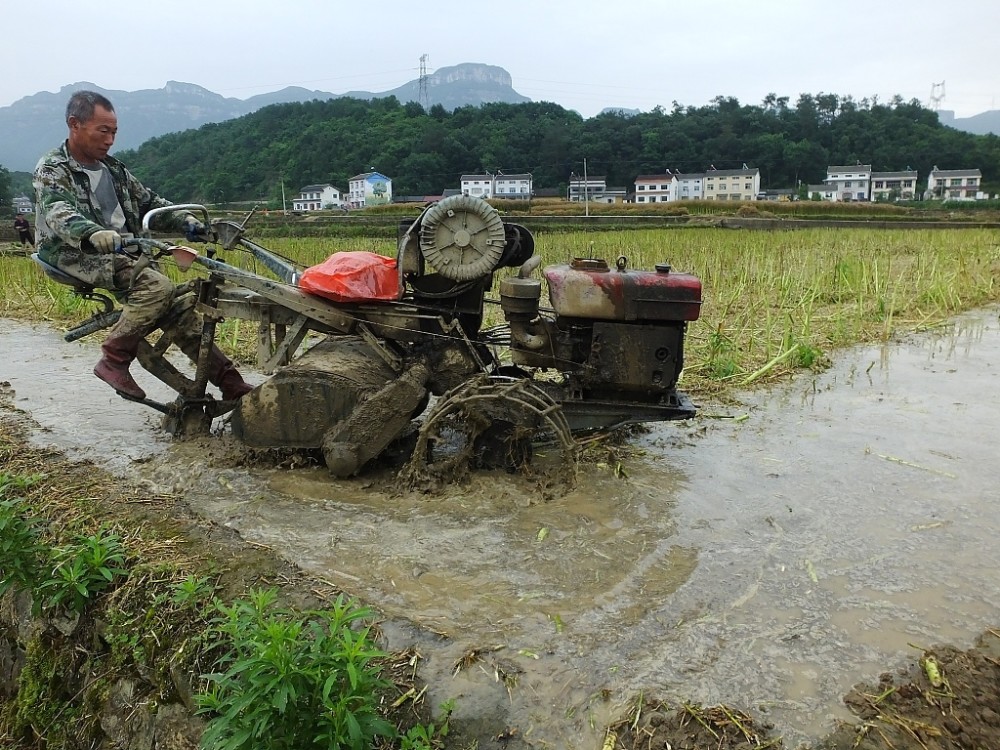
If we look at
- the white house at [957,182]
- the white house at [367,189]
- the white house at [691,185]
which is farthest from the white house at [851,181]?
the white house at [367,189]

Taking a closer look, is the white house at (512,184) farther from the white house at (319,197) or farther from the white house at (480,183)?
the white house at (319,197)

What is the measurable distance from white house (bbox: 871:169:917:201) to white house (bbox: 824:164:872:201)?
68 centimetres

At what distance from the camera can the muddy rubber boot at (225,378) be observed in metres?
5.02

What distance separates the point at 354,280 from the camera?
13.6 ft

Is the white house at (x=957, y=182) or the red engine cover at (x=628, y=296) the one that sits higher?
the white house at (x=957, y=182)

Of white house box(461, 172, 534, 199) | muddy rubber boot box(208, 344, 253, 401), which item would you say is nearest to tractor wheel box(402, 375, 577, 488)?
muddy rubber boot box(208, 344, 253, 401)

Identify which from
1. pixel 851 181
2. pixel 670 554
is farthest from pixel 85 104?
pixel 851 181

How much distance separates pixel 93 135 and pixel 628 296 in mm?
3362

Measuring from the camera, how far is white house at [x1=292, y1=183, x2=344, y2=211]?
5199cm

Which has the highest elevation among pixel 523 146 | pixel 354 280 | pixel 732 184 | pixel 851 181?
pixel 523 146

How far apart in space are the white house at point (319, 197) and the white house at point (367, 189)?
1034 mm

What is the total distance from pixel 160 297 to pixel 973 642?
4.45 metres

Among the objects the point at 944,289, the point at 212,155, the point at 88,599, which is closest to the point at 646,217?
the point at 944,289

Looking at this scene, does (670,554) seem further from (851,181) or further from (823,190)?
(851,181)
